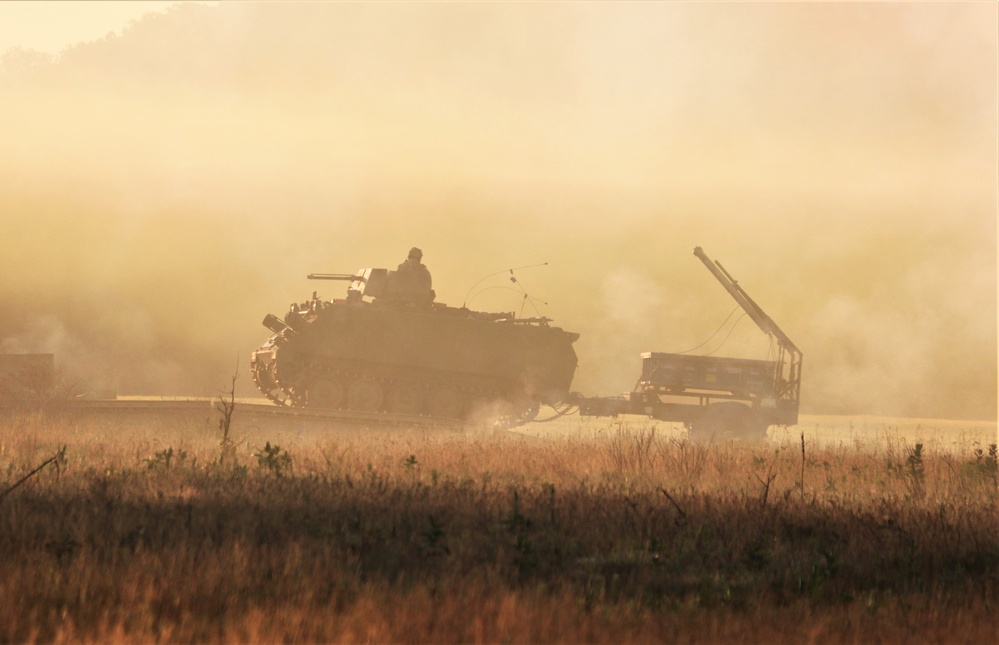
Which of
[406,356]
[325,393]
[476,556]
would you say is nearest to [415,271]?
[406,356]

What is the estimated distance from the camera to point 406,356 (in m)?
27.3

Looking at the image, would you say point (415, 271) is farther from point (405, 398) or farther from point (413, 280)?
point (405, 398)

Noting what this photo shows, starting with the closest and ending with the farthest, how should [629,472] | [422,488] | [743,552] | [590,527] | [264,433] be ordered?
[743,552] → [590,527] → [422,488] → [629,472] → [264,433]

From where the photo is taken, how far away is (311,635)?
18.2 ft

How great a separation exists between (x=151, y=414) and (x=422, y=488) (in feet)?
45.1

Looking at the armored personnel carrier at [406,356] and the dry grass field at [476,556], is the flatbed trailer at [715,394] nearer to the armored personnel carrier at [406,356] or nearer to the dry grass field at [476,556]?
the armored personnel carrier at [406,356]

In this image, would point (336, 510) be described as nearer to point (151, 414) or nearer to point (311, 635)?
point (311, 635)

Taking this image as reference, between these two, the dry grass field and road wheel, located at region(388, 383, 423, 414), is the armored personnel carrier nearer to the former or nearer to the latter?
road wheel, located at region(388, 383, 423, 414)

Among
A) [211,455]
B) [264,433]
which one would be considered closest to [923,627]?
[211,455]

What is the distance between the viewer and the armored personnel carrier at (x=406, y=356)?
26906 millimetres

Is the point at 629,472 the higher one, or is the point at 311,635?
the point at 629,472

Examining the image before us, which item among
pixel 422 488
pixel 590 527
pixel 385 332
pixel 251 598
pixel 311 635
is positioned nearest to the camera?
pixel 311 635

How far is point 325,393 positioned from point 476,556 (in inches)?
782

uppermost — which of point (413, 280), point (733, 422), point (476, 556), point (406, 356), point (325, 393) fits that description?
point (413, 280)
